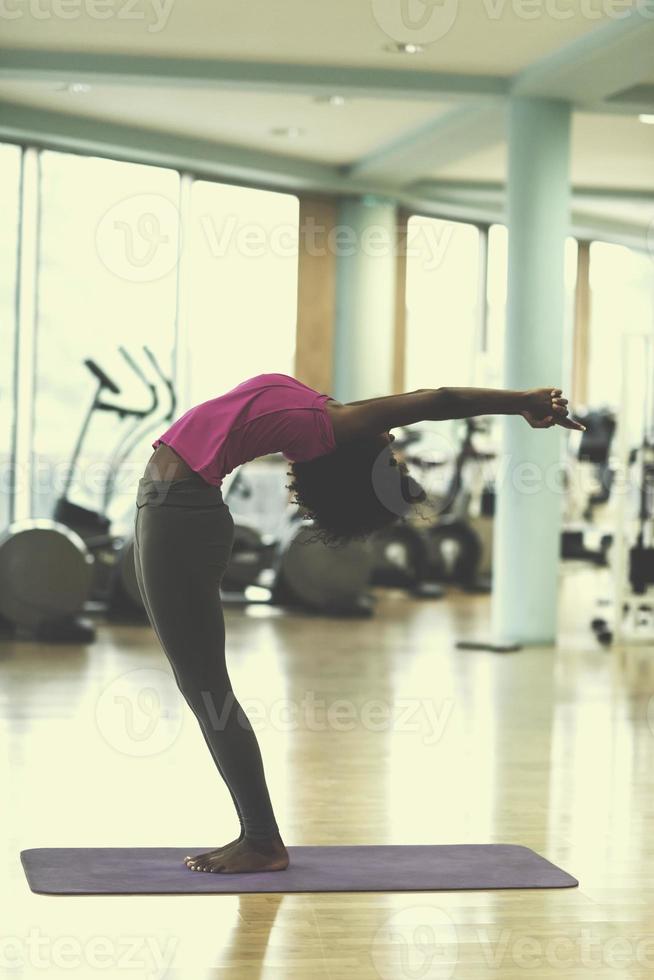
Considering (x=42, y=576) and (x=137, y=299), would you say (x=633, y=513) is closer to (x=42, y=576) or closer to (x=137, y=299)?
(x=42, y=576)

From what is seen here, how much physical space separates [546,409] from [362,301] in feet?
25.6

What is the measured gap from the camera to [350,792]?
4.05 metres

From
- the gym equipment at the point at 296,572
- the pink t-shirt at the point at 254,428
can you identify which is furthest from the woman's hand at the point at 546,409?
the gym equipment at the point at 296,572

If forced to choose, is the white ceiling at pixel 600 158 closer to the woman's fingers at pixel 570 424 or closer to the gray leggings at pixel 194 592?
the woman's fingers at pixel 570 424

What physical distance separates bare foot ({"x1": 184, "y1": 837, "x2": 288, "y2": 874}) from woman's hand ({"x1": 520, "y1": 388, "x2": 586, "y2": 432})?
4.00 feet

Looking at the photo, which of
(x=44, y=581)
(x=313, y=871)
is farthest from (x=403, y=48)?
(x=313, y=871)

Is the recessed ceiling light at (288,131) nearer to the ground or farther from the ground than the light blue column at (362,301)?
farther from the ground

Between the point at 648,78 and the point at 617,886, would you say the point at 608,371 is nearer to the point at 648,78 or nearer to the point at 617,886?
the point at 648,78

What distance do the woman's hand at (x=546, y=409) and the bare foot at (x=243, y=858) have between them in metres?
1.22

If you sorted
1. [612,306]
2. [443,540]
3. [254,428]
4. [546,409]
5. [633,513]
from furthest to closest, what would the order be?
1. [612,306]
2. [443,540]
3. [633,513]
4. [254,428]
5. [546,409]

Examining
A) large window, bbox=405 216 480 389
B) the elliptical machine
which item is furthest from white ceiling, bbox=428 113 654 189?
the elliptical machine

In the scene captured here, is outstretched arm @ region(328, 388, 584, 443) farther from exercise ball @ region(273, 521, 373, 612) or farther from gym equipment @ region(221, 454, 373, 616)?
exercise ball @ region(273, 521, 373, 612)

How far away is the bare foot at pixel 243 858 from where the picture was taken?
317cm

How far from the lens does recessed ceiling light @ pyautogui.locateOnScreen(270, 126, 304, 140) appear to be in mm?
8734
